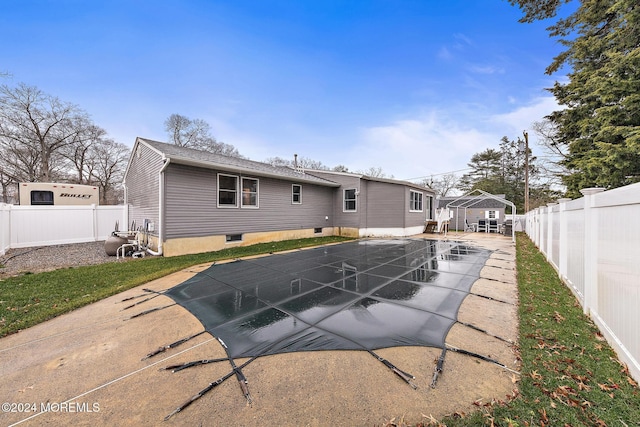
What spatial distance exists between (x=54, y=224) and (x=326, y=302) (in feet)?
40.4

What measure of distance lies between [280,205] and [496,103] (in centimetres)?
1303

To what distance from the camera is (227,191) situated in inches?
377

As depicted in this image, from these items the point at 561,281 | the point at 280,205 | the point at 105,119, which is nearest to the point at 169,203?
the point at 280,205

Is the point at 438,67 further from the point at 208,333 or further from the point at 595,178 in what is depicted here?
the point at 208,333

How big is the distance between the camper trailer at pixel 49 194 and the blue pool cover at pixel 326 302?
40.0ft

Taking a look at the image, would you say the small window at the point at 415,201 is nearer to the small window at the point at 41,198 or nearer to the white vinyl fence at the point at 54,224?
the white vinyl fence at the point at 54,224

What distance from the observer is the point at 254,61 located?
480 inches

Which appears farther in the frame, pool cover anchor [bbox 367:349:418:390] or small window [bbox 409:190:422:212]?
small window [bbox 409:190:422:212]

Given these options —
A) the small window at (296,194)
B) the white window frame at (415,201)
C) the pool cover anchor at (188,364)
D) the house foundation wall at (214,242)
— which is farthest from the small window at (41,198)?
the white window frame at (415,201)

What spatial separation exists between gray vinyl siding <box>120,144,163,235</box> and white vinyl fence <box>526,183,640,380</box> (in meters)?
10.3

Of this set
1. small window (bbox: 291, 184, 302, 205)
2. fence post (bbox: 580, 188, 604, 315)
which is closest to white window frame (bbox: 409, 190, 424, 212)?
small window (bbox: 291, 184, 302, 205)

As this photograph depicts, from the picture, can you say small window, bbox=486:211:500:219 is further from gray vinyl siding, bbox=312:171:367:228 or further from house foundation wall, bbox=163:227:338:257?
house foundation wall, bbox=163:227:338:257

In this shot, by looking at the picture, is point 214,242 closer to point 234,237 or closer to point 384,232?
point 234,237

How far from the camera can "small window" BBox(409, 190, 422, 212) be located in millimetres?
14367
